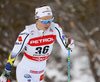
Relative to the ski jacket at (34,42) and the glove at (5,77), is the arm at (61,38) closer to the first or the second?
the ski jacket at (34,42)

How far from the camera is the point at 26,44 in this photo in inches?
103

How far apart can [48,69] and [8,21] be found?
535cm

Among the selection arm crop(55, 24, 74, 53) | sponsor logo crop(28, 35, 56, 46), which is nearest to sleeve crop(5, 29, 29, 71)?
sponsor logo crop(28, 35, 56, 46)

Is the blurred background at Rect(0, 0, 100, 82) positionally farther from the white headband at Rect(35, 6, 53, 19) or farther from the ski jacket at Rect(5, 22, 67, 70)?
the white headband at Rect(35, 6, 53, 19)

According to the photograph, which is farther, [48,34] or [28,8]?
[28,8]

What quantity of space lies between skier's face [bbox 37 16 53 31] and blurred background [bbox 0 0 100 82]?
273 centimetres

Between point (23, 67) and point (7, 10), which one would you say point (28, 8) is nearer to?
point (7, 10)

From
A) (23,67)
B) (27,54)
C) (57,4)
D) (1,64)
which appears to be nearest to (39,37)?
(27,54)

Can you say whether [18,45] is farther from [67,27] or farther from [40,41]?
[67,27]

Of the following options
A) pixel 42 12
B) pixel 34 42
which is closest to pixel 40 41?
pixel 34 42

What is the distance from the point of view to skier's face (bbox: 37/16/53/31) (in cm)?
247

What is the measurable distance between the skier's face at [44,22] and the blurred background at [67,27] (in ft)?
8.97

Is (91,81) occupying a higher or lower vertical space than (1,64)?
lower

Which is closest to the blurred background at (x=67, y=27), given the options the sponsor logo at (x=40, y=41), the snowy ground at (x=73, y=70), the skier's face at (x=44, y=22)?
the snowy ground at (x=73, y=70)
